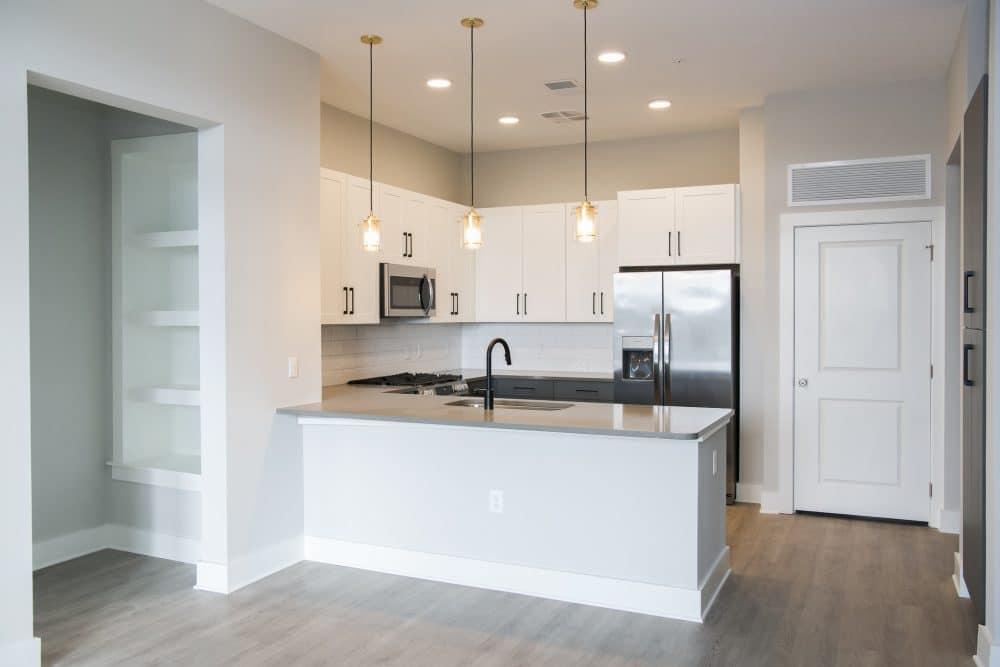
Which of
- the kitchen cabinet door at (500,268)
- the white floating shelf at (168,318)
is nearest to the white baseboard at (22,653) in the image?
the white floating shelf at (168,318)

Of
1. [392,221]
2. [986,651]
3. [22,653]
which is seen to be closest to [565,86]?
[392,221]

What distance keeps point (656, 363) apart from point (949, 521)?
208 centimetres

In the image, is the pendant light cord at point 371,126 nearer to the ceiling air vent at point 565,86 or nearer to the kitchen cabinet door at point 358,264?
the kitchen cabinet door at point 358,264

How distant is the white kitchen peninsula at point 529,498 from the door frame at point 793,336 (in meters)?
1.58

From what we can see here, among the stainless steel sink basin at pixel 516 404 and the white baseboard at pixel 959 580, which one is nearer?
the white baseboard at pixel 959 580

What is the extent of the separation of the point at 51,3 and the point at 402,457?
2.51 meters

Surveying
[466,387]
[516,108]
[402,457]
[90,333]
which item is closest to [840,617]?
[402,457]

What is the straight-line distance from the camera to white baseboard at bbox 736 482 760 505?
5773 millimetres

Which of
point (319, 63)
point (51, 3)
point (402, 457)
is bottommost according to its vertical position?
point (402, 457)

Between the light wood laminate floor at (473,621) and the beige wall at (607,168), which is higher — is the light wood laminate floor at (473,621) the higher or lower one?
the lower one

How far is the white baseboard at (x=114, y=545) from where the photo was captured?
4355mm

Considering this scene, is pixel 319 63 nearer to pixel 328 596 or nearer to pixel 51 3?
pixel 51 3

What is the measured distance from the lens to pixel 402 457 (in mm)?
4180

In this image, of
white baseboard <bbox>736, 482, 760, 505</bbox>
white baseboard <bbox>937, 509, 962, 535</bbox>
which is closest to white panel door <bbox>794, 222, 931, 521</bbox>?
white baseboard <bbox>937, 509, 962, 535</bbox>
